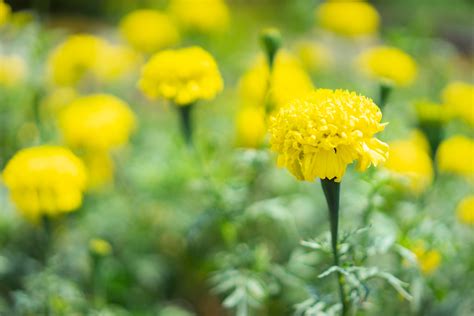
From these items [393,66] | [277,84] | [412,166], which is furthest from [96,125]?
[393,66]

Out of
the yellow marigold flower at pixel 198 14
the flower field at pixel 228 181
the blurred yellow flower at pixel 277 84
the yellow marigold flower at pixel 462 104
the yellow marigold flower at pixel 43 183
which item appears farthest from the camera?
the yellow marigold flower at pixel 198 14

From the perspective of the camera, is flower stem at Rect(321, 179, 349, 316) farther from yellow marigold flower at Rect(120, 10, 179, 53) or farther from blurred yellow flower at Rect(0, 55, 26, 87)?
yellow marigold flower at Rect(120, 10, 179, 53)

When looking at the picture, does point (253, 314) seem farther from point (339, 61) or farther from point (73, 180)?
point (339, 61)

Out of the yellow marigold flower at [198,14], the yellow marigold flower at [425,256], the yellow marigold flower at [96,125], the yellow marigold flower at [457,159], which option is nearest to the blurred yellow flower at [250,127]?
the yellow marigold flower at [96,125]

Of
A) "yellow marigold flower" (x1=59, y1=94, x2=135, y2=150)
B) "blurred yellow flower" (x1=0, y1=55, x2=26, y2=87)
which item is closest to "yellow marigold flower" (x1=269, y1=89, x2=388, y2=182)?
"yellow marigold flower" (x1=59, y1=94, x2=135, y2=150)

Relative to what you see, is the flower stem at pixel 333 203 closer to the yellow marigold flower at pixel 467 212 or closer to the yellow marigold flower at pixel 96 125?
the yellow marigold flower at pixel 467 212

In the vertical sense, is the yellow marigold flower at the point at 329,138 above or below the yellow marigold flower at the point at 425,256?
above

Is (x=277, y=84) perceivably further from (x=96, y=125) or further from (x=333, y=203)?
(x=333, y=203)
